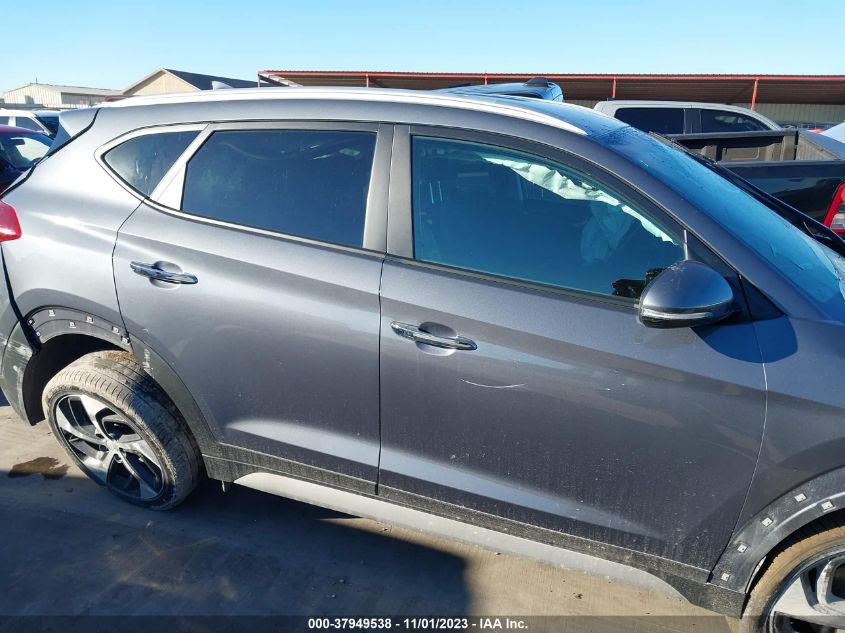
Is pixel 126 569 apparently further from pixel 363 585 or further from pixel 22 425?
pixel 22 425

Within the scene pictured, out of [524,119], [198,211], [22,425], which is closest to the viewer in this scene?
[524,119]

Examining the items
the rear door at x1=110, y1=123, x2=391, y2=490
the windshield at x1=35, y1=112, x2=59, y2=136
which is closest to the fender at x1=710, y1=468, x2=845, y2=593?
the rear door at x1=110, y1=123, x2=391, y2=490

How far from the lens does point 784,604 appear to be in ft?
6.39

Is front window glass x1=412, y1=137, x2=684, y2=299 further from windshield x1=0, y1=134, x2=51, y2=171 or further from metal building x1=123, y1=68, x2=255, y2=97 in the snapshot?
metal building x1=123, y1=68, x2=255, y2=97

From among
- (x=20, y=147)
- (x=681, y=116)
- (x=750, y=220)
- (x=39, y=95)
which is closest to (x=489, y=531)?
(x=750, y=220)

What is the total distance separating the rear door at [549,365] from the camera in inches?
72.1

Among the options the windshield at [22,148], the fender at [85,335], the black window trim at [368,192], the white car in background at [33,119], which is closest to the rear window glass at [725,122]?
the black window trim at [368,192]

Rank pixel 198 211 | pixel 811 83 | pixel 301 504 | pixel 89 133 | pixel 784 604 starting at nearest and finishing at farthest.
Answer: pixel 784 604, pixel 198 211, pixel 89 133, pixel 301 504, pixel 811 83

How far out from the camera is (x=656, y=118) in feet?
27.7

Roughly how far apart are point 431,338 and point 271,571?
4.24 feet

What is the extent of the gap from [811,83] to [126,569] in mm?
25371

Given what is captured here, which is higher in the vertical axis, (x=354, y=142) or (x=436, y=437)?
(x=354, y=142)

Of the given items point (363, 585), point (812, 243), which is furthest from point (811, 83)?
point (363, 585)

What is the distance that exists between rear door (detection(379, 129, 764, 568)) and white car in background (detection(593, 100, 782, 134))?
6.79 metres
